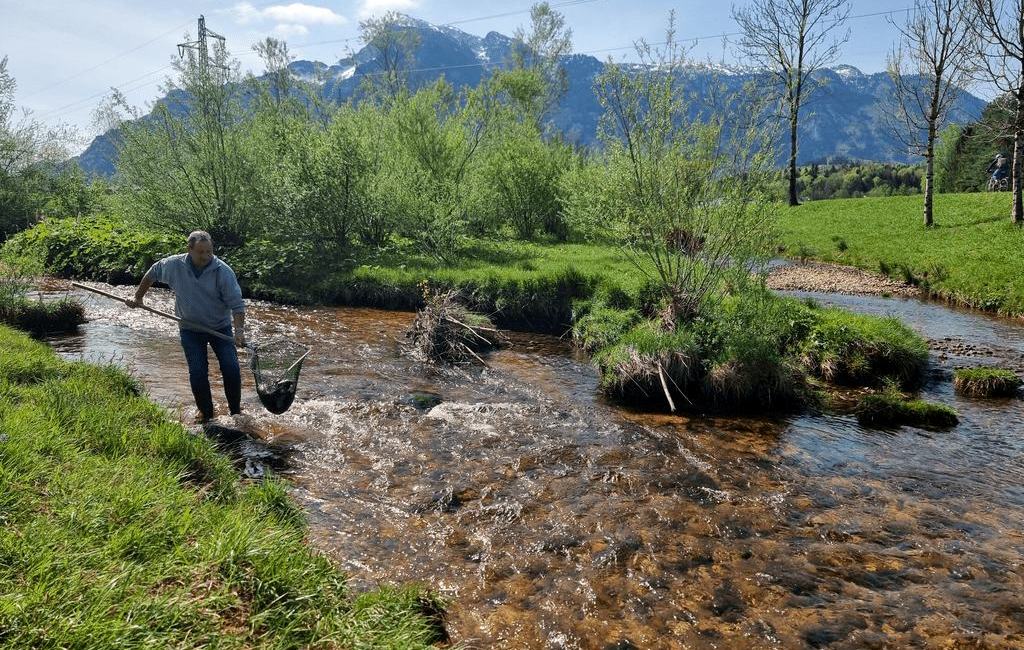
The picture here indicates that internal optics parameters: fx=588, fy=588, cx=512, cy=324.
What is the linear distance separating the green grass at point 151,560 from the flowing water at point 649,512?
0.93 metres

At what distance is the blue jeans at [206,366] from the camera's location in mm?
8070

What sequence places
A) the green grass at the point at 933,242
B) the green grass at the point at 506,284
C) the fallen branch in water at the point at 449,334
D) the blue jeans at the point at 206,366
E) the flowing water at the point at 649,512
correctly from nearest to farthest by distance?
the flowing water at the point at 649,512 → the blue jeans at the point at 206,366 → the fallen branch in water at the point at 449,334 → the green grass at the point at 506,284 → the green grass at the point at 933,242

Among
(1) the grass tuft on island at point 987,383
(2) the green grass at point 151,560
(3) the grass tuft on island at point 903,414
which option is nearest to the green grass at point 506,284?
(3) the grass tuft on island at point 903,414

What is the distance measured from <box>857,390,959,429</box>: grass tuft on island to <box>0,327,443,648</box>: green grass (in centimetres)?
811

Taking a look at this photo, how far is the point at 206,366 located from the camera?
320 inches

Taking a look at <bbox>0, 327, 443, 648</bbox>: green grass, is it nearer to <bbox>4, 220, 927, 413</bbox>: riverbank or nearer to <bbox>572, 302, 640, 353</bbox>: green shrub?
<bbox>4, 220, 927, 413</bbox>: riverbank

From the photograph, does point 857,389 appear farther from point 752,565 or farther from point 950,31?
point 950,31

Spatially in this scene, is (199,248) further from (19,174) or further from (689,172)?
(19,174)

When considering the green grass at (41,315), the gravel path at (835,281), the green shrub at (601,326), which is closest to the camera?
the green shrub at (601,326)

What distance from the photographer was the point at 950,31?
2814 centimetres

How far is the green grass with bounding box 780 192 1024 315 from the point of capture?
17578 millimetres

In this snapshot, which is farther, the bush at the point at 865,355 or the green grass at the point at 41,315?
the green grass at the point at 41,315

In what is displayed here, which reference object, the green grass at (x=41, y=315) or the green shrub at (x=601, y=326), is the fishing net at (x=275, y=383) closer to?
the green shrub at (x=601, y=326)

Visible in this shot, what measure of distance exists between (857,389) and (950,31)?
27.1 metres
